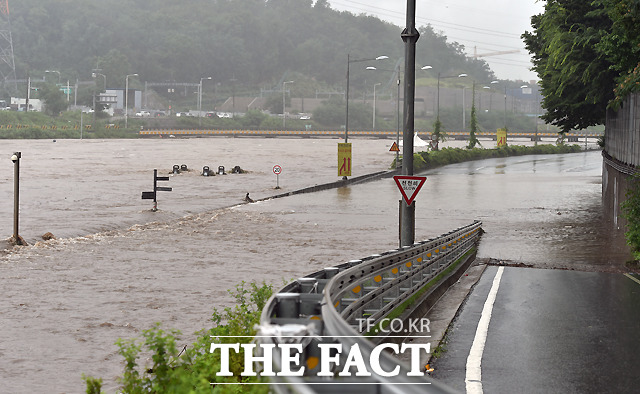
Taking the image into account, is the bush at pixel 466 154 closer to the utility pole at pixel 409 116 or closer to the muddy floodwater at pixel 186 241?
the muddy floodwater at pixel 186 241

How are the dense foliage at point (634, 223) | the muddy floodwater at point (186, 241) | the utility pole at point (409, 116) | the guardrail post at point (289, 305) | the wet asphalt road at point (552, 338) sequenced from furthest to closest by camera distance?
1. the dense foliage at point (634, 223)
2. the utility pole at point (409, 116)
3. the muddy floodwater at point (186, 241)
4. the wet asphalt road at point (552, 338)
5. the guardrail post at point (289, 305)

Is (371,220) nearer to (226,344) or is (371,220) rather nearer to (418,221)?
(418,221)

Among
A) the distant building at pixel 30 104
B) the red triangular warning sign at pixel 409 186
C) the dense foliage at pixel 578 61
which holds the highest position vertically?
the distant building at pixel 30 104

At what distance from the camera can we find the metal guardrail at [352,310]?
476 cm

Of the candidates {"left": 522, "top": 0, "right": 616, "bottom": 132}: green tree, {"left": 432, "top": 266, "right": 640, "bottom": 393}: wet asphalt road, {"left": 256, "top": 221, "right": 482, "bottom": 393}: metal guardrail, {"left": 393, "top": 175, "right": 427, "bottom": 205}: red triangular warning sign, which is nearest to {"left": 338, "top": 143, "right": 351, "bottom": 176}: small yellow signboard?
{"left": 522, "top": 0, "right": 616, "bottom": 132}: green tree

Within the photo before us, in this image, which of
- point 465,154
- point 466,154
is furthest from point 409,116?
point 466,154

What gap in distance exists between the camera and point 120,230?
29312 mm

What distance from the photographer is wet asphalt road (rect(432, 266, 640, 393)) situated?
9.52 meters

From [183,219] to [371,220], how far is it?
694 centimetres

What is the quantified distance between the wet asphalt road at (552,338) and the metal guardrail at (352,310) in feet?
3.05

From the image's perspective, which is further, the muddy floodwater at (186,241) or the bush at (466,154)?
the bush at (466,154)

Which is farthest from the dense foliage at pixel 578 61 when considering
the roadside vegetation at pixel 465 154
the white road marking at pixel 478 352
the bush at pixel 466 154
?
the bush at pixel 466 154

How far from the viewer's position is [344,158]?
5244 cm

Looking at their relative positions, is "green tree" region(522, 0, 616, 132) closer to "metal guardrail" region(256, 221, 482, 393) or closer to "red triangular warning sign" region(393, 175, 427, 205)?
"red triangular warning sign" region(393, 175, 427, 205)
